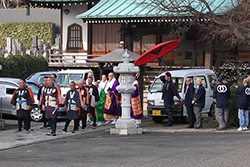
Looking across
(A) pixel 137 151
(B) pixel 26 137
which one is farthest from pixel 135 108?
(A) pixel 137 151

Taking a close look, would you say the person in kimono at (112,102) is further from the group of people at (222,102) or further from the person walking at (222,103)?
the person walking at (222,103)

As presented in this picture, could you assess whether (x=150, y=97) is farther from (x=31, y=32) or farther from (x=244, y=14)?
(x=31, y=32)

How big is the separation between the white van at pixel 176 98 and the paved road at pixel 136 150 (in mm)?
2799

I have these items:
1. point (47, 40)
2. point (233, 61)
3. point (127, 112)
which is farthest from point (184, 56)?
point (47, 40)

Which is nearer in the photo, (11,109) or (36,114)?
(36,114)

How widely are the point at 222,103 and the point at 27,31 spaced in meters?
41.8

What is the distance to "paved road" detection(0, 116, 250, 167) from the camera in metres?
9.24

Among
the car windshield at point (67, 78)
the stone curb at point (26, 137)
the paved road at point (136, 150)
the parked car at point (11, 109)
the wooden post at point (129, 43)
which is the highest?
the wooden post at point (129, 43)

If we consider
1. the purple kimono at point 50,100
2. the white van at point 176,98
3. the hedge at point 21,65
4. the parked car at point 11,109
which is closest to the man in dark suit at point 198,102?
the white van at point 176,98

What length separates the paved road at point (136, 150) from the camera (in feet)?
30.3

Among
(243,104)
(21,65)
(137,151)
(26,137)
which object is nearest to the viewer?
(137,151)

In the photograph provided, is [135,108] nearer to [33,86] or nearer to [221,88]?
[221,88]

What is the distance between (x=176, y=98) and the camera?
17.1 meters

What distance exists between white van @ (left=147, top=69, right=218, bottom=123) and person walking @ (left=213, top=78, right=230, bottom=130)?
2.15 meters
